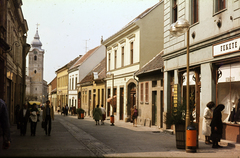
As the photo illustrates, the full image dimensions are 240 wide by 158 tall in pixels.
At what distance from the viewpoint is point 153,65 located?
25.4 metres

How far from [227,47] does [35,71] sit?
11979 cm

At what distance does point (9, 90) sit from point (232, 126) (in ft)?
54.1

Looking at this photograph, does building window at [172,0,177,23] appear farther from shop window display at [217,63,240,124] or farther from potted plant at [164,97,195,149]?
potted plant at [164,97,195,149]

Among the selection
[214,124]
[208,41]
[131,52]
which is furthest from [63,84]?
[214,124]

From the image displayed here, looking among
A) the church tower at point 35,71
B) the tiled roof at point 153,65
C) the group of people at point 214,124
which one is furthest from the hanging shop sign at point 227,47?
the church tower at point 35,71

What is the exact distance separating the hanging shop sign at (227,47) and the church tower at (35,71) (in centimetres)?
11413

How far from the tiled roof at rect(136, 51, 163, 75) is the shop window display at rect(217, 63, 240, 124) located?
25.9 ft

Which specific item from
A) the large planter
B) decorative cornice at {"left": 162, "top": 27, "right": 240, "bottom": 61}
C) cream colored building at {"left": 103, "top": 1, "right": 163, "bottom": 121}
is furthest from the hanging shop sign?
cream colored building at {"left": 103, "top": 1, "right": 163, "bottom": 121}

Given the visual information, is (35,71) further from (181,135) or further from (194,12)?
(181,135)

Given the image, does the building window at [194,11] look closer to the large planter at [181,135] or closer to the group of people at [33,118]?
the large planter at [181,135]

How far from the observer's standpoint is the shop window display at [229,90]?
44.3ft

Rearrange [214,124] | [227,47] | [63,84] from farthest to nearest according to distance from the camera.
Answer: [63,84] < [227,47] < [214,124]

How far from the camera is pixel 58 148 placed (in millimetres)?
12023

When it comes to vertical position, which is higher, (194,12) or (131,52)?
(194,12)
